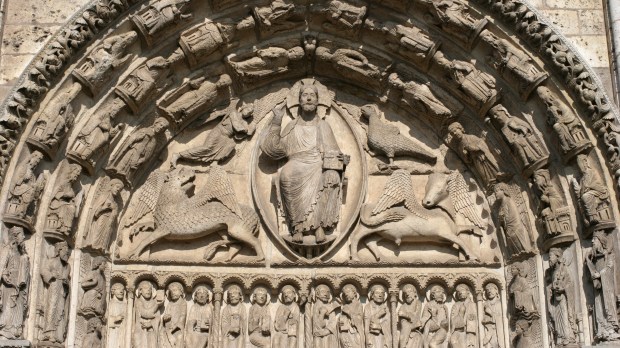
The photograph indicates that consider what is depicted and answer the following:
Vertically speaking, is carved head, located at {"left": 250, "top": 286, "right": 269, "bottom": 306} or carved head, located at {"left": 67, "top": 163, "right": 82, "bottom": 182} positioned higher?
carved head, located at {"left": 67, "top": 163, "right": 82, "bottom": 182}

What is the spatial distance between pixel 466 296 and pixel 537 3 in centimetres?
289

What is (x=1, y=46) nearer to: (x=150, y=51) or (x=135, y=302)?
(x=150, y=51)

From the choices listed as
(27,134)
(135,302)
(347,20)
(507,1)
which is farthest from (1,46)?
(507,1)

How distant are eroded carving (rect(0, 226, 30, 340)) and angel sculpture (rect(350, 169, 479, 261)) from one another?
317 centimetres

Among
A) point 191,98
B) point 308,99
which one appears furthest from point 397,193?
point 191,98

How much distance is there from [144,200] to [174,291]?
0.98 m

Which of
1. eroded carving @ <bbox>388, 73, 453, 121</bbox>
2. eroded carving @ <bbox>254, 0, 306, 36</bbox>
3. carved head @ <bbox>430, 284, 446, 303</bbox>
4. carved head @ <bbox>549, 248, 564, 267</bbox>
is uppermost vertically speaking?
eroded carving @ <bbox>254, 0, 306, 36</bbox>

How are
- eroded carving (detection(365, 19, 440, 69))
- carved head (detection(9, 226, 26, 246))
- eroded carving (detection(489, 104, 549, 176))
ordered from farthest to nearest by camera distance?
eroded carving (detection(365, 19, 440, 69)) < eroded carving (detection(489, 104, 549, 176)) < carved head (detection(9, 226, 26, 246))

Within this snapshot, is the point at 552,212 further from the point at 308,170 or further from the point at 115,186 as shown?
the point at 115,186

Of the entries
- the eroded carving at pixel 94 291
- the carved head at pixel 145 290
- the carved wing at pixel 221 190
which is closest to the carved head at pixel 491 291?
the carved wing at pixel 221 190

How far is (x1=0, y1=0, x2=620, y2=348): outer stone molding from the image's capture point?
877 centimetres

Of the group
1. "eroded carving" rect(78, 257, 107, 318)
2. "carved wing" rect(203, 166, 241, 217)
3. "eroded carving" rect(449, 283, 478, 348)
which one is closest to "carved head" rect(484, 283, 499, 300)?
"eroded carving" rect(449, 283, 478, 348)

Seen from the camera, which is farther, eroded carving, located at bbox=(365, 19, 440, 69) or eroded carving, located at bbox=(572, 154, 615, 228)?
eroded carving, located at bbox=(365, 19, 440, 69)

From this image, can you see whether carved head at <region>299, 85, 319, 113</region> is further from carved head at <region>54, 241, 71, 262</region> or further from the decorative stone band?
carved head at <region>54, 241, 71, 262</region>
